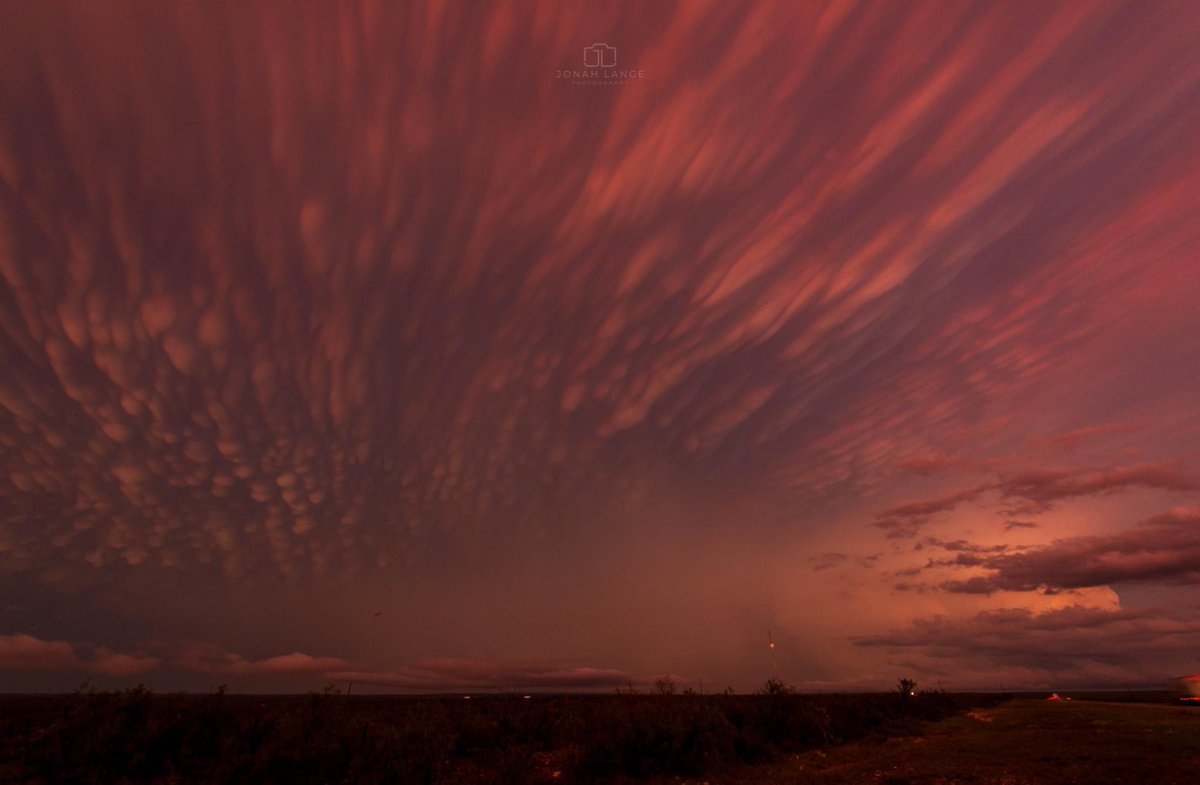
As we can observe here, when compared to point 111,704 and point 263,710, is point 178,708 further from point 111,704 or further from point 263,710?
point 263,710

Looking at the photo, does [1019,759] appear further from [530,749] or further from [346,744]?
[346,744]

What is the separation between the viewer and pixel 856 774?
17.7 m

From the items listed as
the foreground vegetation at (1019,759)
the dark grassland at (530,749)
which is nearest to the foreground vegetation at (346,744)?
the dark grassland at (530,749)

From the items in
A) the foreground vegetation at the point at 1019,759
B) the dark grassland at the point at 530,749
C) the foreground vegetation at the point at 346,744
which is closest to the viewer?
the foreground vegetation at the point at 1019,759

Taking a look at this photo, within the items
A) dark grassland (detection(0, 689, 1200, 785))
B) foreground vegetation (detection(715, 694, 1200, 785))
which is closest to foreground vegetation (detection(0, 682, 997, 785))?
dark grassland (detection(0, 689, 1200, 785))

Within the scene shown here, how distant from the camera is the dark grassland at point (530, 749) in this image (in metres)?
16.3

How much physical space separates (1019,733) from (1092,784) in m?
13.5

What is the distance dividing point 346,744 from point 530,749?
716cm

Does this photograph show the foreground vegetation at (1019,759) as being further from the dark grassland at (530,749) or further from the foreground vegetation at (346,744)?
the foreground vegetation at (346,744)

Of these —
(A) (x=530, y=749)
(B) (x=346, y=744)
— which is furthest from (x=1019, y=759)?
(B) (x=346, y=744)

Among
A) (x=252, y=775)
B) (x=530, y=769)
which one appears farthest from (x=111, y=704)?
(x=530, y=769)

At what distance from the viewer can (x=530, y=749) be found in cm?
2188

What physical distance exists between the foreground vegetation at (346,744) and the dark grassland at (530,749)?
0.17ft

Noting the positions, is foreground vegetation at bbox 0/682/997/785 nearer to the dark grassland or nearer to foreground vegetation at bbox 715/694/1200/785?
the dark grassland
